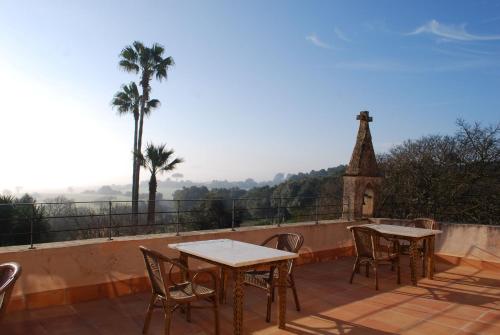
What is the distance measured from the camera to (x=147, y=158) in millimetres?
19844

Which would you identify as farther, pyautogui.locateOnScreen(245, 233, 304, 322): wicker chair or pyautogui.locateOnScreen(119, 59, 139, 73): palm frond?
pyautogui.locateOnScreen(119, 59, 139, 73): palm frond

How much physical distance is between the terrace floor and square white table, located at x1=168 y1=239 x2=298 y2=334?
42 cm

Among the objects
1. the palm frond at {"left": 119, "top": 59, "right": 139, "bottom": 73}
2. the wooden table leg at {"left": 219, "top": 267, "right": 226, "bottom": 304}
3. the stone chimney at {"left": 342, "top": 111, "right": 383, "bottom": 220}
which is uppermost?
the palm frond at {"left": 119, "top": 59, "right": 139, "bottom": 73}

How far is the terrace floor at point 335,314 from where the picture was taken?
391cm

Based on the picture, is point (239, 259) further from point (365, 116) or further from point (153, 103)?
point (153, 103)

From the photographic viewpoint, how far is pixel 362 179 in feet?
26.7

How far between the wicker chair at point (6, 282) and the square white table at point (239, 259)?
5.29 feet

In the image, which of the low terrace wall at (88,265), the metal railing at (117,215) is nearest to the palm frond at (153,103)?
the metal railing at (117,215)

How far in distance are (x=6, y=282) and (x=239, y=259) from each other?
185 centimetres

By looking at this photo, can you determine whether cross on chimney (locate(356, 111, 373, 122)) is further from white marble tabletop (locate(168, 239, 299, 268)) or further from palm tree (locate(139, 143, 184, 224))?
palm tree (locate(139, 143, 184, 224))

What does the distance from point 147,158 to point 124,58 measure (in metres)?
7.27

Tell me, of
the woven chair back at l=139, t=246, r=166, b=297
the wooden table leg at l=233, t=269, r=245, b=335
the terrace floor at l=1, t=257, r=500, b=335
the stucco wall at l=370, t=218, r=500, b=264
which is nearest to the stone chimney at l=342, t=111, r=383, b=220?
the stucco wall at l=370, t=218, r=500, b=264

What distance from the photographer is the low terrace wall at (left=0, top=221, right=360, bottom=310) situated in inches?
165

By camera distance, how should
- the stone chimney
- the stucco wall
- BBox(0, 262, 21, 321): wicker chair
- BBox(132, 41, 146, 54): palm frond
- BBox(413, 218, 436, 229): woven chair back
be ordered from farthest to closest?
1. BBox(132, 41, 146, 54): palm frond
2. the stone chimney
3. BBox(413, 218, 436, 229): woven chair back
4. the stucco wall
5. BBox(0, 262, 21, 321): wicker chair
